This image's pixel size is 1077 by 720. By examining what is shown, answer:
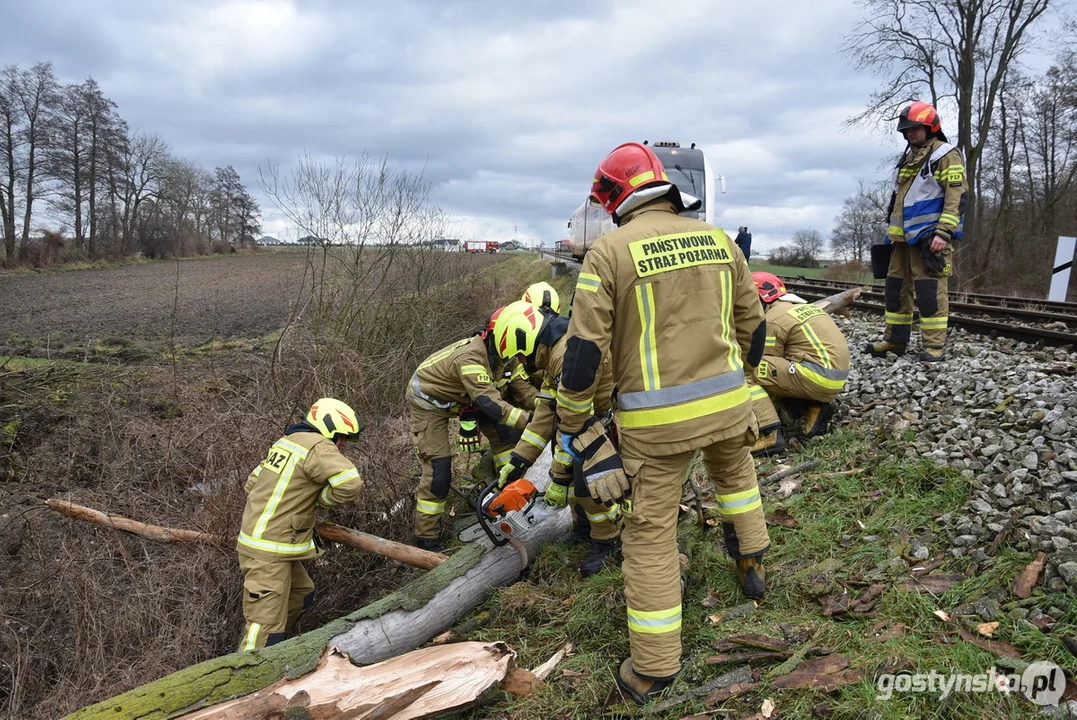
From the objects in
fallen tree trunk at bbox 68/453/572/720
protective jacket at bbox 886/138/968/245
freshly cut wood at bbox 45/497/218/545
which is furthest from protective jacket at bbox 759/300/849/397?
freshly cut wood at bbox 45/497/218/545

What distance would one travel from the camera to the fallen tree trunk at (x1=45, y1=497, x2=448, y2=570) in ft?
12.6

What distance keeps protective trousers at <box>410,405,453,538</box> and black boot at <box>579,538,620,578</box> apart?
134 centimetres

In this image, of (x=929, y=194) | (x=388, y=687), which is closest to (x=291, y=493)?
(x=388, y=687)

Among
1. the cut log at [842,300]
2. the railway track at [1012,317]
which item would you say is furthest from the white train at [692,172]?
the cut log at [842,300]

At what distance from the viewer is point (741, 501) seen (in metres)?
2.84

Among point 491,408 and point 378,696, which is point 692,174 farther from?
point 378,696

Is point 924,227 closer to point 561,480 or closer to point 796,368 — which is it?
point 796,368

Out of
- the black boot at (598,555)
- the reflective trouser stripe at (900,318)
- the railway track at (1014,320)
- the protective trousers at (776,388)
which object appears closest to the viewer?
the black boot at (598,555)

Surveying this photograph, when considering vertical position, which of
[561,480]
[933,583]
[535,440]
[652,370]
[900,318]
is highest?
[900,318]

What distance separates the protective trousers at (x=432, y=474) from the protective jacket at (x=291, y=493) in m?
0.97

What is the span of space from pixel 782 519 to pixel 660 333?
1788 millimetres

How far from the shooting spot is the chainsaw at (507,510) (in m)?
3.31

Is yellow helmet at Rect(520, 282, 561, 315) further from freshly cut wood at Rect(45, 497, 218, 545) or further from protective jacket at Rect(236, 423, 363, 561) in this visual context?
freshly cut wood at Rect(45, 497, 218, 545)

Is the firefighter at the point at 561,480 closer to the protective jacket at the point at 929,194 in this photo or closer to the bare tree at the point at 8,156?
the protective jacket at the point at 929,194
